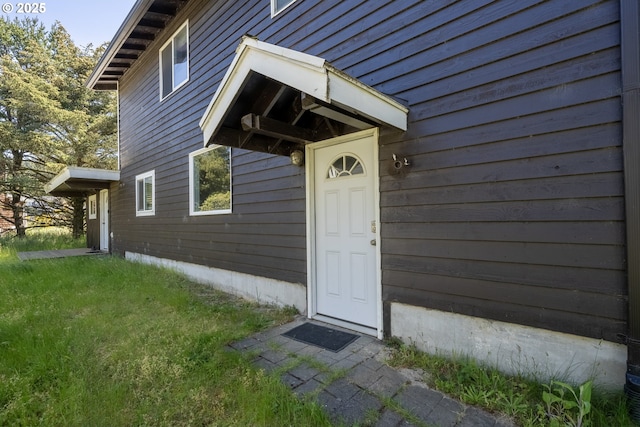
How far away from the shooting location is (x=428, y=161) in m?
2.70

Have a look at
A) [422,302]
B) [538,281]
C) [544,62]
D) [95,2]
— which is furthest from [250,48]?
[95,2]

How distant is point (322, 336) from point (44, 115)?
584 inches

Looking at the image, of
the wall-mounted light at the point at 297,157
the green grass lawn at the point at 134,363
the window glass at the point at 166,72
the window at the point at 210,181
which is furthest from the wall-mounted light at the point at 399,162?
the window glass at the point at 166,72

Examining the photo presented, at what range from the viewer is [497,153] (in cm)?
233

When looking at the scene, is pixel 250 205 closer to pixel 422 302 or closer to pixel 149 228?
pixel 422 302

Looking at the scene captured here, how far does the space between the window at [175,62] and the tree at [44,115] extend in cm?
810

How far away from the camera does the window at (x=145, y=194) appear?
24.7 ft

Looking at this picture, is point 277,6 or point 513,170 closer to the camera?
point 513,170

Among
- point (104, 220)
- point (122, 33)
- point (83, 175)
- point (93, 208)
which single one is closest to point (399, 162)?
point (122, 33)

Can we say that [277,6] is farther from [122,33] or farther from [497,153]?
[122,33]

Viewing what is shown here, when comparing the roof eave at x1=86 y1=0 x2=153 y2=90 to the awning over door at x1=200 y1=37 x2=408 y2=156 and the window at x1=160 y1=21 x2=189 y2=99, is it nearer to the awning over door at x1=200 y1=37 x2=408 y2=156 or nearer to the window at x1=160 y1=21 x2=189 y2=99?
the window at x1=160 y1=21 x2=189 y2=99

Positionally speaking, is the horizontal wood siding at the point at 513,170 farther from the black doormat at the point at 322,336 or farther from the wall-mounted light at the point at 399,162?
the black doormat at the point at 322,336

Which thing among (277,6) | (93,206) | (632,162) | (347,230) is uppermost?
(277,6)

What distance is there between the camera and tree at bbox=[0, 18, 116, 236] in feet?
39.1
